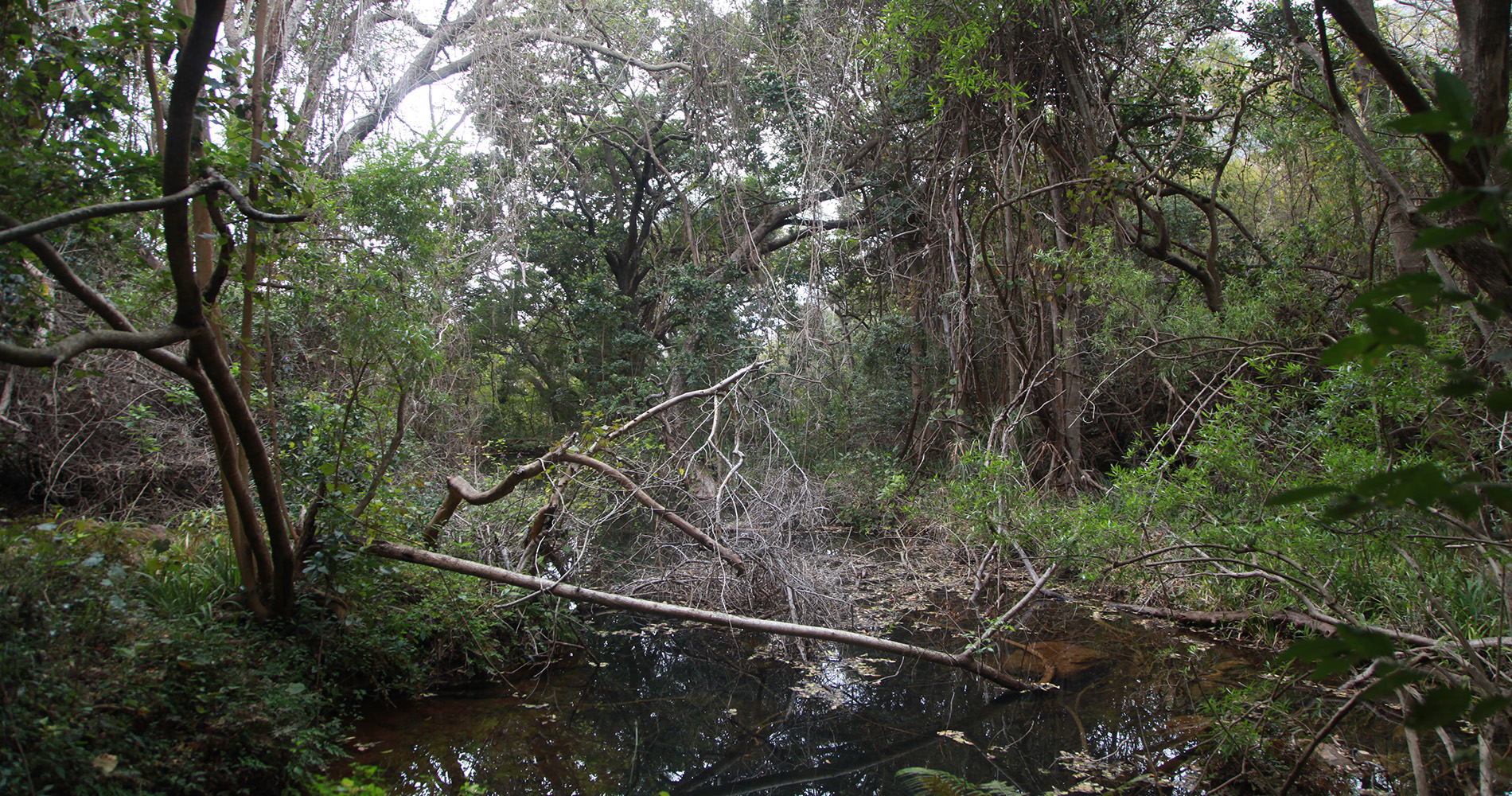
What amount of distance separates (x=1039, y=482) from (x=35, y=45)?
766 centimetres

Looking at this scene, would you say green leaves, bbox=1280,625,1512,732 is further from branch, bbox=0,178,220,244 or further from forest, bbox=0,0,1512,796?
branch, bbox=0,178,220,244

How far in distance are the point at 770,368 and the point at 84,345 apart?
265 inches

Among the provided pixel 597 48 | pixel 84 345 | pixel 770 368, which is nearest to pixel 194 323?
pixel 84 345

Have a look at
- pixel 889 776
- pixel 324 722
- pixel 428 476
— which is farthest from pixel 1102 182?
pixel 324 722

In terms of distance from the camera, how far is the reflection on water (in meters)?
3.45

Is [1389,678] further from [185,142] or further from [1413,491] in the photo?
[185,142]

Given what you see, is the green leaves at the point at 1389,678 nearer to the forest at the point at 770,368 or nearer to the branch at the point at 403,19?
the forest at the point at 770,368

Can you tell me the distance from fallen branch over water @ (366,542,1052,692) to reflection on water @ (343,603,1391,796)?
0.32 metres

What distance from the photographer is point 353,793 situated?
2309 mm

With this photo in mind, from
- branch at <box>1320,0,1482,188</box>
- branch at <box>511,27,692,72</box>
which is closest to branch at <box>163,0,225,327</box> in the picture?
branch at <box>1320,0,1482,188</box>

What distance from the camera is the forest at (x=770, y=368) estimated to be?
101 inches

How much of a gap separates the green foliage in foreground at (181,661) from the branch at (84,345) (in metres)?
0.83

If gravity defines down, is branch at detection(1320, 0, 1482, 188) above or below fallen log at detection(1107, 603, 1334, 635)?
above

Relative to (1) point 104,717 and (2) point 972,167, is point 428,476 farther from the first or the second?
(2) point 972,167
